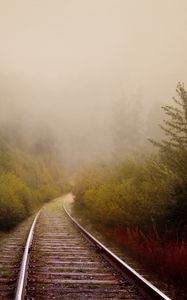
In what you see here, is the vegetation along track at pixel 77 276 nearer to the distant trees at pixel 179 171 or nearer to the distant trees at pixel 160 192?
the distant trees at pixel 160 192

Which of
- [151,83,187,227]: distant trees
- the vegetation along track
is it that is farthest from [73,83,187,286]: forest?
the vegetation along track

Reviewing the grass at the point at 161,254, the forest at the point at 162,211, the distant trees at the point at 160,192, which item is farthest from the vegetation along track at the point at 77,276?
the distant trees at the point at 160,192

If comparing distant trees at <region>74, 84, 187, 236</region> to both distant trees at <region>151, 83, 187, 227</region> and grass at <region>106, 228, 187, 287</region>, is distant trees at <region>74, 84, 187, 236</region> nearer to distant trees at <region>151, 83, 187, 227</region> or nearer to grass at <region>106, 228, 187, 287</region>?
distant trees at <region>151, 83, 187, 227</region>

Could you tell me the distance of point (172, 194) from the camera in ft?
38.3

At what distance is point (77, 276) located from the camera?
884 cm

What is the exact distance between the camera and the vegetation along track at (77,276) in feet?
24.2

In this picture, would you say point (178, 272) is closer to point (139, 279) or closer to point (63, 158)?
point (139, 279)

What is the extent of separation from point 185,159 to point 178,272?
3.96m

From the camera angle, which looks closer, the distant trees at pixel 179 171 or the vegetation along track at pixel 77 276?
the vegetation along track at pixel 77 276

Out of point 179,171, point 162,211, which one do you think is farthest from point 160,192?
point 179,171

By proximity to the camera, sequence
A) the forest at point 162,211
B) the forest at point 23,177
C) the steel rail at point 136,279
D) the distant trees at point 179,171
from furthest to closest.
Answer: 1. the forest at point 23,177
2. the distant trees at point 179,171
3. the forest at point 162,211
4. the steel rail at point 136,279

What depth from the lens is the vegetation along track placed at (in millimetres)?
→ 7379

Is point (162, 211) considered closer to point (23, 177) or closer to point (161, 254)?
point (161, 254)

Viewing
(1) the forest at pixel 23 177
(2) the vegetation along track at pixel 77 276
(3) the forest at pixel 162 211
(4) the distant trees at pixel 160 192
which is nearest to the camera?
(2) the vegetation along track at pixel 77 276
